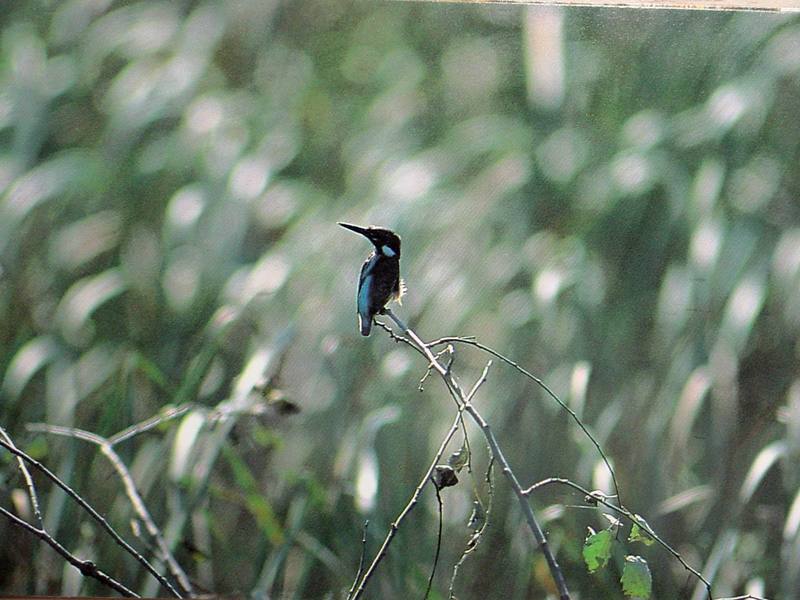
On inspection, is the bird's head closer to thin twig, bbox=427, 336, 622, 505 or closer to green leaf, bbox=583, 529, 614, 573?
thin twig, bbox=427, 336, 622, 505

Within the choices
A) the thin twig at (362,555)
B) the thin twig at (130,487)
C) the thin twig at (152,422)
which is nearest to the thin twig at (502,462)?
the thin twig at (362,555)

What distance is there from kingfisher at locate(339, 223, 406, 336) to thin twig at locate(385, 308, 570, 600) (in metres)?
0.04

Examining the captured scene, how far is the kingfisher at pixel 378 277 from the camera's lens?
1997mm

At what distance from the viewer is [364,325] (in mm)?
2012

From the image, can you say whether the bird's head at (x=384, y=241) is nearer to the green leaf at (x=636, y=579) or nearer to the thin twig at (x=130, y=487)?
the thin twig at (x=130, y=487)

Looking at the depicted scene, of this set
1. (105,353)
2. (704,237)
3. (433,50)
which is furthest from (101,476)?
(704,237)

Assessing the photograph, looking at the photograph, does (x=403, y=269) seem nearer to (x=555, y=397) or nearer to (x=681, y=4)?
(x=555, y=397)

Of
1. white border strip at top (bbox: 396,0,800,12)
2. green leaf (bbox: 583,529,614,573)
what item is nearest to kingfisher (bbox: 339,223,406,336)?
white border strip at top (bbox: 396,0,800,12)

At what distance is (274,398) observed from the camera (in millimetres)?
2008

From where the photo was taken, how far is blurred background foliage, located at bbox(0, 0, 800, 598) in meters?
2.00

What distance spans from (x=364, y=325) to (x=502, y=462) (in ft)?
1.82

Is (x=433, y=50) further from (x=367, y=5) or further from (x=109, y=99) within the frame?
(x=109, y=99)

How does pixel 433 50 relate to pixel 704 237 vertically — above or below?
above

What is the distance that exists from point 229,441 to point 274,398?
135mm
